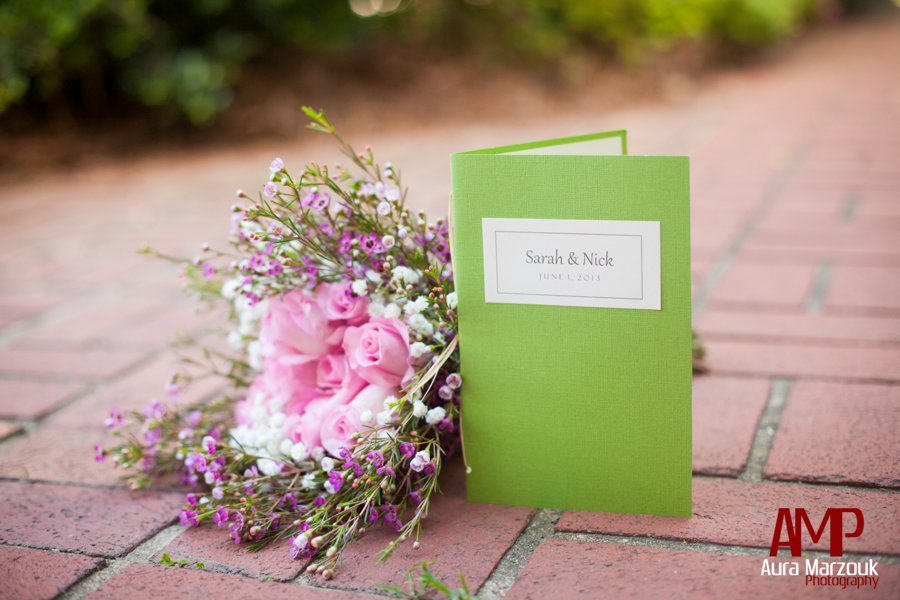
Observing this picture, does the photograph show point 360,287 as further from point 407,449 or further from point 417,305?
point 407,449

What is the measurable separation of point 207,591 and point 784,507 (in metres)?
0.78

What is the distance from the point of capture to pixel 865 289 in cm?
216

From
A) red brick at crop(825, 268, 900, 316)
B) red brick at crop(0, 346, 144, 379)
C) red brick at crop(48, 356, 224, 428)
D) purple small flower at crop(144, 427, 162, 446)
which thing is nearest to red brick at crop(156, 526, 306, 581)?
purple small flower at crop(144, 427, 162, 446)

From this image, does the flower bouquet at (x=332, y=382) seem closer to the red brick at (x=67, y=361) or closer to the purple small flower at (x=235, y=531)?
the purple small flower at (x=235, y=531)

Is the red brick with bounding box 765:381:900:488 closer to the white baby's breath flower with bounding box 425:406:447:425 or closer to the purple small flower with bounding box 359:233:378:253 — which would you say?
the white baby's breath flower with bounding box 425:406:447:425

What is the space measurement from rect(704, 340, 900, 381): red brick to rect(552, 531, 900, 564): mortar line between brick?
0.65 m

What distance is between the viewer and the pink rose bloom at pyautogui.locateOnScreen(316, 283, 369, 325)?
1306 millimetres

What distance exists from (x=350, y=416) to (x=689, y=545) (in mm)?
485

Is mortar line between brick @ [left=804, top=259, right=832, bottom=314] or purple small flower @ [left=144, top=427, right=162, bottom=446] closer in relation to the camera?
purple small flower @ [left=144, top=427, right=162, bottom=446]

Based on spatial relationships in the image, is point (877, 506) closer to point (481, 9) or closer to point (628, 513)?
point (628, 513)

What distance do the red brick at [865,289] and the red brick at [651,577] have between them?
1142 millimetres

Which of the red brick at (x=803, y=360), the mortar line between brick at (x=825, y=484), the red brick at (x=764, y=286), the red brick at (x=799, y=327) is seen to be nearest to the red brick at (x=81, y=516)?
the mortar line between brick at (x=825, y=484)

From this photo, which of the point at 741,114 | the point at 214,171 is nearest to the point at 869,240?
the point at 741,114

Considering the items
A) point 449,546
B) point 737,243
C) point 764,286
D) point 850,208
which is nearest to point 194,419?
point 449,546
